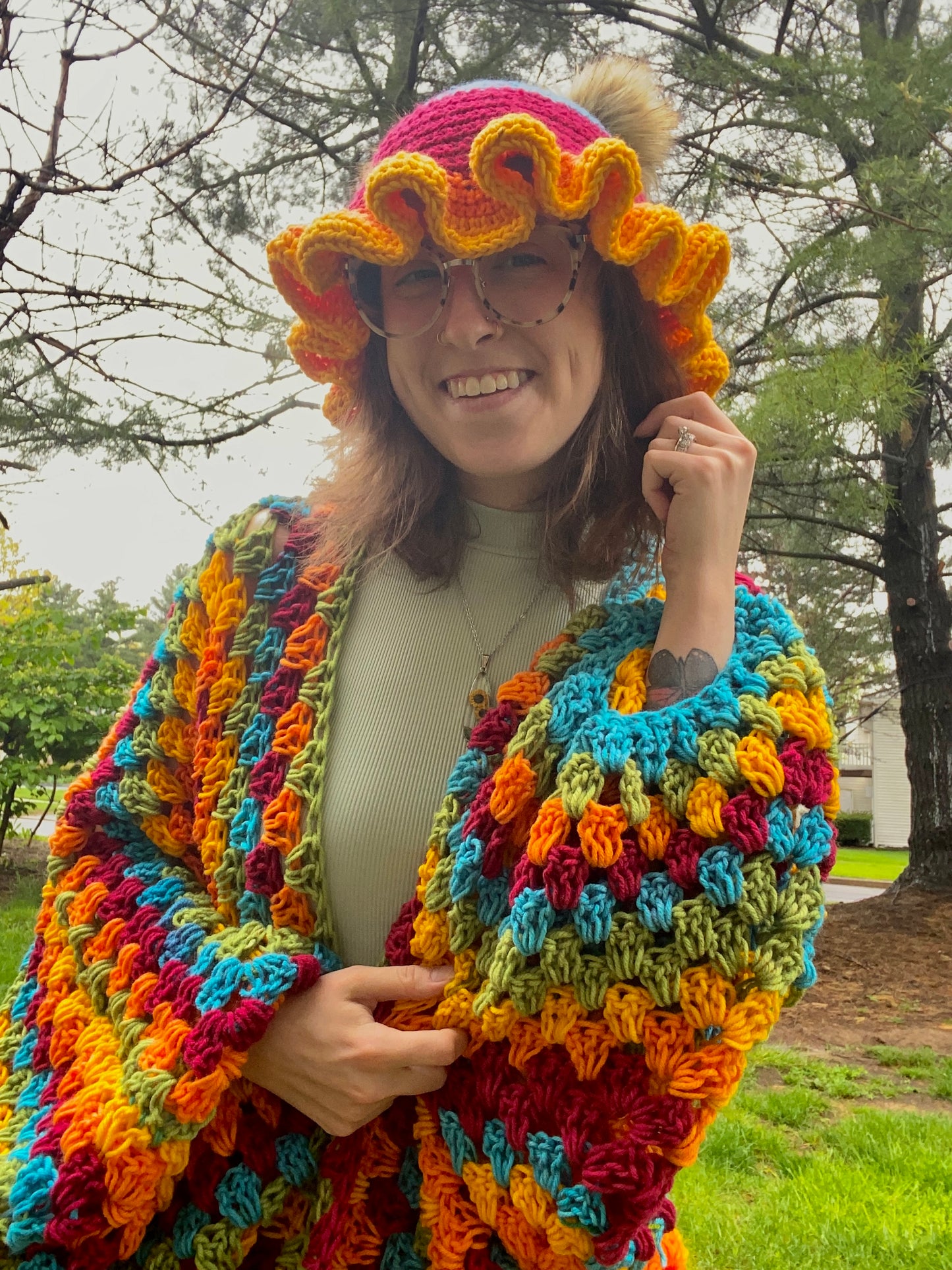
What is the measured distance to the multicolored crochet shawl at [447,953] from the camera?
87cm

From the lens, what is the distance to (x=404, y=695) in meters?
1.17

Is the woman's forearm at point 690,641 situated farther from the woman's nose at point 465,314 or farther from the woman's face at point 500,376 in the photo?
the woman's nose at point 465,314

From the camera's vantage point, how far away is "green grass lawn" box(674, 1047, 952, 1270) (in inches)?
92.7

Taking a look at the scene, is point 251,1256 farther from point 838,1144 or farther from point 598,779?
point 838,1144

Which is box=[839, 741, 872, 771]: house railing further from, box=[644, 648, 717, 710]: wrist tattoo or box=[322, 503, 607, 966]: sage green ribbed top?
box=[644, 648, 717, 710]: wrist tattoo

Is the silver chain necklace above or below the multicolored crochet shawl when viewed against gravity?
above

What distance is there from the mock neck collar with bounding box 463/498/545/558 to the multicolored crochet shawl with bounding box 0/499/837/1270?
0.58 feet

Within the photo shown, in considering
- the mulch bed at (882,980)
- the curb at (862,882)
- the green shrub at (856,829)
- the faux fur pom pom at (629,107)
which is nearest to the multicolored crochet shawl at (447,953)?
the faux fur pom pom at (629,107)

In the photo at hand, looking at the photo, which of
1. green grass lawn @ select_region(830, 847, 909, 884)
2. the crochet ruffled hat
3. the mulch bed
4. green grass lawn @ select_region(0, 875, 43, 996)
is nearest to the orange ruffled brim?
the crochet ruffled hat

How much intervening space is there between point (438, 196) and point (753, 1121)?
10.4 ft

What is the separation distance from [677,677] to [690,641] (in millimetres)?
45

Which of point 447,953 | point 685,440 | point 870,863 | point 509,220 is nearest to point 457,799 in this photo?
point 447,953

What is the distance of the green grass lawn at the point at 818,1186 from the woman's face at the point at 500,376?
2215mm

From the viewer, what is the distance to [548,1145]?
881 millimetres
